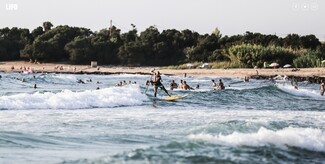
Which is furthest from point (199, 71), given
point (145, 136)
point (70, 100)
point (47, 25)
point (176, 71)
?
point (145, 136)

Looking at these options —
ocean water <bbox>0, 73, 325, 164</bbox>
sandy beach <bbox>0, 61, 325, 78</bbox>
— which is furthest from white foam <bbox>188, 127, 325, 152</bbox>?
sandy beach <bbox>0, 61, 325, 78</bbox>

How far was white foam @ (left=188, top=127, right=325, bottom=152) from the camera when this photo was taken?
13586 mm

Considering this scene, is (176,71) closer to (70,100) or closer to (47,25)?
(47,25)

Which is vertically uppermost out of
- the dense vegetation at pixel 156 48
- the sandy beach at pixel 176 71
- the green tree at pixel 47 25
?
the green tree at pixel 47 25

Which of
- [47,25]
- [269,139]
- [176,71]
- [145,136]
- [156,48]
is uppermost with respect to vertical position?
[47,25]

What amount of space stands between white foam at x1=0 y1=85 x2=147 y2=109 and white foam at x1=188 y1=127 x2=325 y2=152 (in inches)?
473

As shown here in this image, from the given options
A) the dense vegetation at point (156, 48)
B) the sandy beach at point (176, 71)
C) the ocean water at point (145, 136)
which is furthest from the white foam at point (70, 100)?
the dense vegetation at point (156, 48)

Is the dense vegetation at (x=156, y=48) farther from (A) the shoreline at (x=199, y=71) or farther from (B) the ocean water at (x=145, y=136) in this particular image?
(B) the ocean water at (x=145, y=136)

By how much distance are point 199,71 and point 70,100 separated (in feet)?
139

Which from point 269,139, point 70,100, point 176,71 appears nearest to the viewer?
point 269,139

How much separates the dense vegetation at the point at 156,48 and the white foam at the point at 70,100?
1643 inches

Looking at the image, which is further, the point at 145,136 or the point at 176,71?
the point at 176,71

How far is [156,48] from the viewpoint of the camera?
3319 inches

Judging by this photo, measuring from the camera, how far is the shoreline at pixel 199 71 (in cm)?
5878
